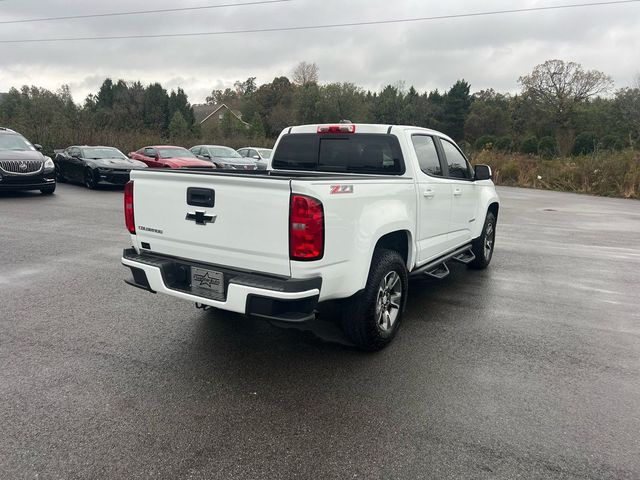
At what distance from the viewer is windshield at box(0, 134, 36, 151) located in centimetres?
1306

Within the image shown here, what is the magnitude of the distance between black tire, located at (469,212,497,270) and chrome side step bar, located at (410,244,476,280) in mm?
464

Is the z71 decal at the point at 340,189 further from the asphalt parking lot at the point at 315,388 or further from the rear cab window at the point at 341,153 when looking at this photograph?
the asphalt parking lot at the point at 315,388

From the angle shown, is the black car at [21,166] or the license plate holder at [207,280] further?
the black car at [21,166]

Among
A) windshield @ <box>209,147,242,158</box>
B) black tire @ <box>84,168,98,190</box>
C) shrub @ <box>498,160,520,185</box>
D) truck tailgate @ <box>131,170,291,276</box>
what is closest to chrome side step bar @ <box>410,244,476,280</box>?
truck tailgate @ <box>131,170,291,276</box>

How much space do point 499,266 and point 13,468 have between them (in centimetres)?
654

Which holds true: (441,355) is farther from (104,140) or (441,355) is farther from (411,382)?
(104,140)

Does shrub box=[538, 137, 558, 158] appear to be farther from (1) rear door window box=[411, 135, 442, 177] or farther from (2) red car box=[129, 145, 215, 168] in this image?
(1) rear door window box=[411, 135, 442, 177]

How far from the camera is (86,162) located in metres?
16.0

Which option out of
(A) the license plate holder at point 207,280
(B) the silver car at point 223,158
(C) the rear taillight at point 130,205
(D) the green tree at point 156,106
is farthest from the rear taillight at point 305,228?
(D) the green tree at point 156,106

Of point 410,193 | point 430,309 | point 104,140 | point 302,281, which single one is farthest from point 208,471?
point 104,140

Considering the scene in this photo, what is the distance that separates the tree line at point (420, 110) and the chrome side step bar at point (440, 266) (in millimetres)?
27531

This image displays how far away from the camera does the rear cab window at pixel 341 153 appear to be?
15.2 feet

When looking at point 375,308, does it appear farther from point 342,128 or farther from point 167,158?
point 167,158

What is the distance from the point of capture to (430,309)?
512 cm
